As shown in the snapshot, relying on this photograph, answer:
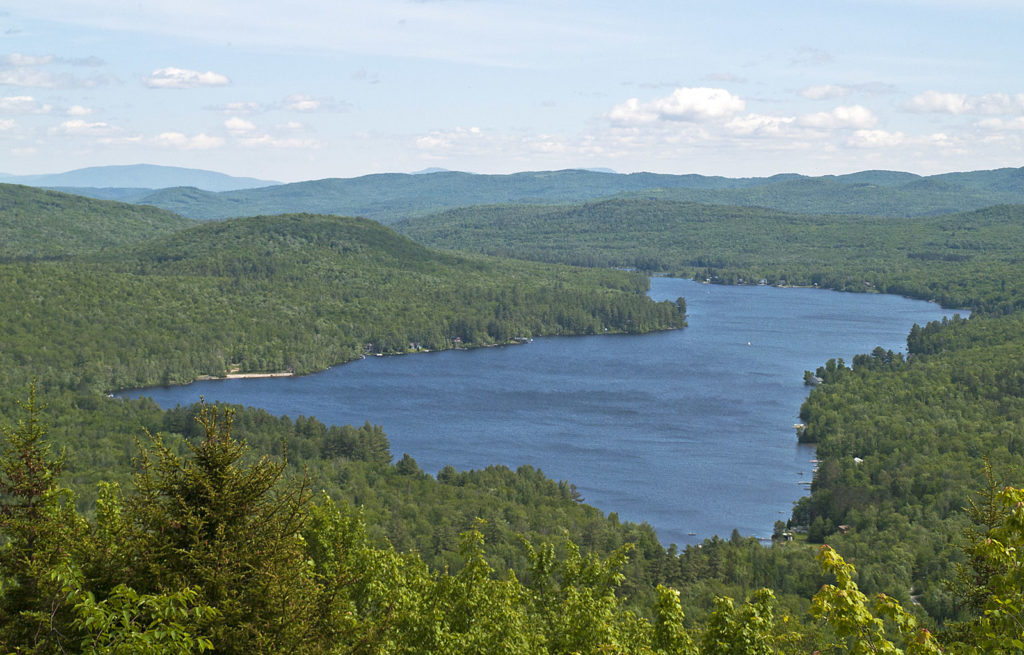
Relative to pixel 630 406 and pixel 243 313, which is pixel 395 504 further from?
pixel 243 313

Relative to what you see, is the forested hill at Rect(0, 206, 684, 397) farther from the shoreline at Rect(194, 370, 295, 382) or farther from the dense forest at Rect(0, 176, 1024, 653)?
the shoreline at Rect(194, 370, 295, 382)

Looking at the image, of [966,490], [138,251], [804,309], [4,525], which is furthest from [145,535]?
[138,251]

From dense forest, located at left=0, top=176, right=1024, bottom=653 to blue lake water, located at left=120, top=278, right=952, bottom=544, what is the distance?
16.1ft

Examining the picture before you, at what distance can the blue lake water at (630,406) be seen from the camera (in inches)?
3009

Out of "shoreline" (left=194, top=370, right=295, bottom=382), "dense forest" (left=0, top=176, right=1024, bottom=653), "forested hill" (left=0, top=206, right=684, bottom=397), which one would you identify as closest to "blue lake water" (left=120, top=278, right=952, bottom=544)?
"shoreline" (left=194, top=370, right=295, bottom=382)

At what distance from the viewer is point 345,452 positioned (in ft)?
264

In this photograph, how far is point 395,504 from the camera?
63844 millimetres

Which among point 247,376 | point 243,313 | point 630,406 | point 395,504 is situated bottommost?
point 247,376

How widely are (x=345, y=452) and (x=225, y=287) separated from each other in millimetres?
Answer: 100297

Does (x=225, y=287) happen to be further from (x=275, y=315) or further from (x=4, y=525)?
(x=4, y=525)

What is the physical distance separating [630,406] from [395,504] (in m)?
48.4

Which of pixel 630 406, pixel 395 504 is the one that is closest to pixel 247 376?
pixel 630 406

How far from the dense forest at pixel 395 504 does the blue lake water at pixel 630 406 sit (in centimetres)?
489

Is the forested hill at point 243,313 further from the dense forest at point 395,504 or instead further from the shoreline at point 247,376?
the shoreline at point 247,376
